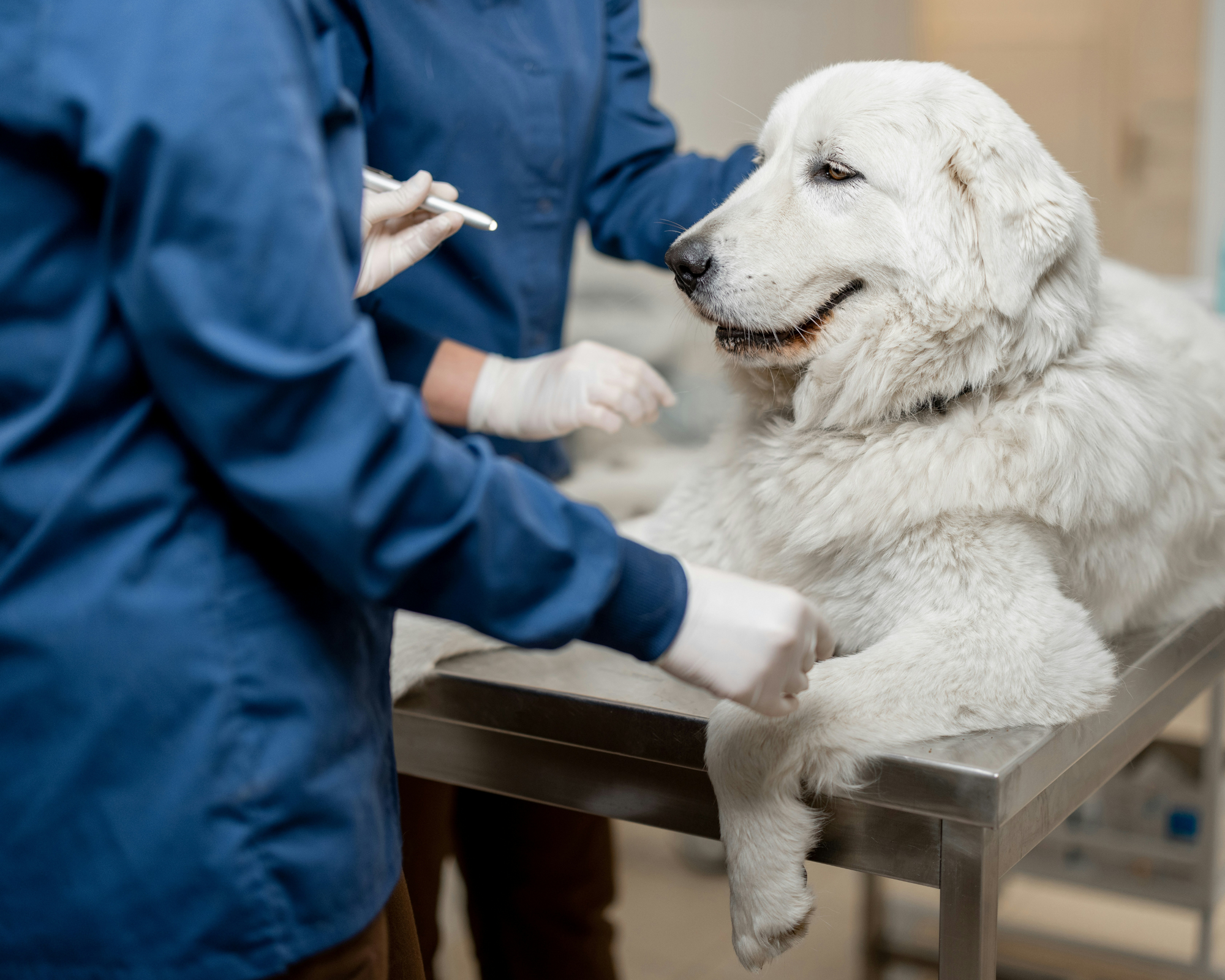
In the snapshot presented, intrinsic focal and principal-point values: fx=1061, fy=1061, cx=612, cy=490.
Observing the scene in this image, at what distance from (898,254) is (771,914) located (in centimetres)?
64

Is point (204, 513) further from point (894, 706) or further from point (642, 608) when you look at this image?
point (894, 706)

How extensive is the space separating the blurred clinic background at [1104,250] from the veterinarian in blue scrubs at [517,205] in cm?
18

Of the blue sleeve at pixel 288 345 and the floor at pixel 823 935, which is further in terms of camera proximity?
the floor at pixel 823 935

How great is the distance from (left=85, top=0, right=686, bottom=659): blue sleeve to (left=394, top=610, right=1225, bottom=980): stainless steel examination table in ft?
1.19

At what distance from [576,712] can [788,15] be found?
276 cm

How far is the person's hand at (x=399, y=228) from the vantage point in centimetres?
A: 93

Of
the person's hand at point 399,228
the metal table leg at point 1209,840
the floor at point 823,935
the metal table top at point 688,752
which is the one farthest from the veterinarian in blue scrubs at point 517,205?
the metal table leg at point 1209,840

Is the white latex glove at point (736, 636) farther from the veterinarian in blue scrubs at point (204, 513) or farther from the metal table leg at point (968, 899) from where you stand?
the metal table leg at point (968, 899)

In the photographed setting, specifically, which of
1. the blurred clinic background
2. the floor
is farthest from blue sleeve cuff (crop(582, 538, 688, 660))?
the floor

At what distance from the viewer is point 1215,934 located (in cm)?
220

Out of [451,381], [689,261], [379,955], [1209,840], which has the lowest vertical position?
[1209,840]

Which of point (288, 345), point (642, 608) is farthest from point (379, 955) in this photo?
point (288, 345)

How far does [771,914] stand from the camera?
2.90 ft

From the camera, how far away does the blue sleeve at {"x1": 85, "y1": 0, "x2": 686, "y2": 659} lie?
0.52m
